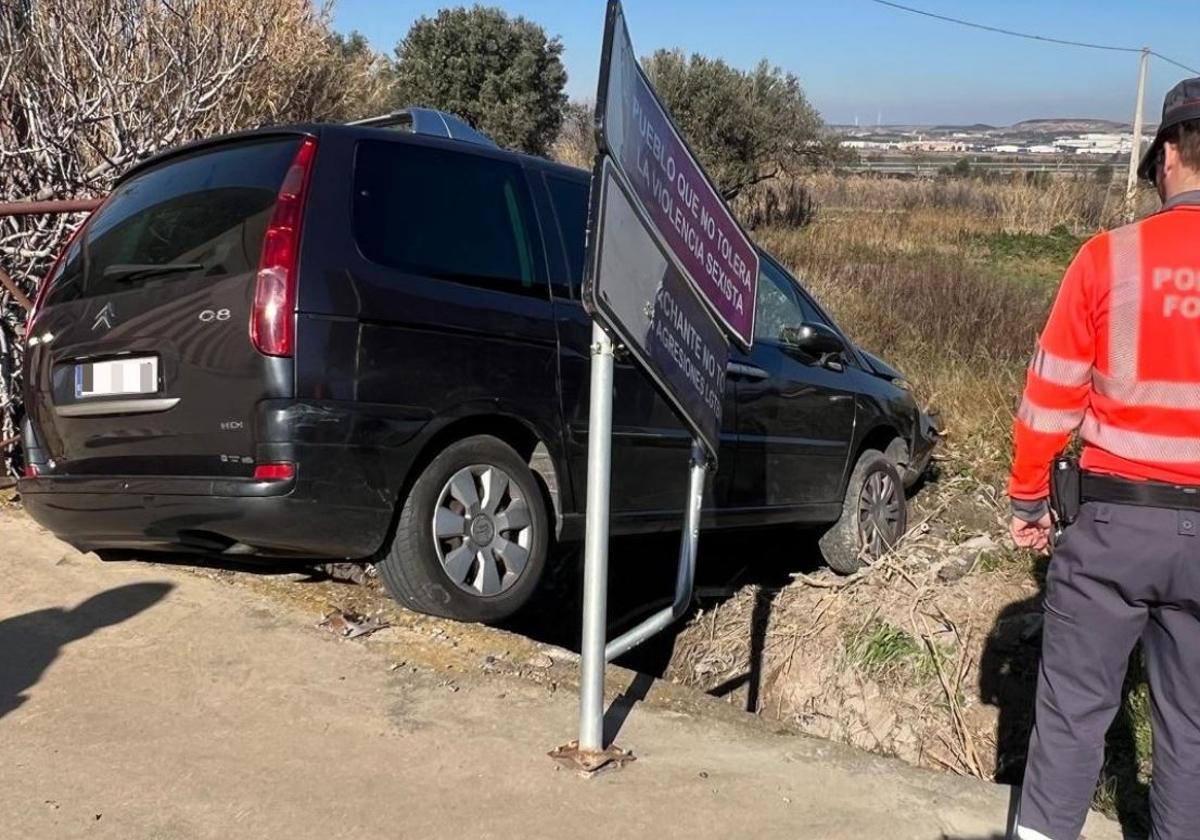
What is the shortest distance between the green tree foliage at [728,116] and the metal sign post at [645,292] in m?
23.5

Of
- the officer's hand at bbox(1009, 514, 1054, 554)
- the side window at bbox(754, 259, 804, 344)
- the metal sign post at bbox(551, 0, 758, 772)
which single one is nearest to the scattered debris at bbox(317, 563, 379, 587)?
the metal sign post at bbox(551, 0, 758, 772)

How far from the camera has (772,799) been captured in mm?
3254

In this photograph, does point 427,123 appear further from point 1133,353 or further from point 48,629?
point 1133,353

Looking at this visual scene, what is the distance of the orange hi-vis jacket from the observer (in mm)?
2605

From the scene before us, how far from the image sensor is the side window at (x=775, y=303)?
620cm

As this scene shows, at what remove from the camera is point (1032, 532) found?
9.57 ft

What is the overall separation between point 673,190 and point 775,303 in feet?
9.94

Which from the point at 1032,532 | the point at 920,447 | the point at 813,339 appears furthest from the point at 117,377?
the point at 920,447

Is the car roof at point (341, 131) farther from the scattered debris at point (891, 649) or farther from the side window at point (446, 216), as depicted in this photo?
the scattered debris at point (891, 649)

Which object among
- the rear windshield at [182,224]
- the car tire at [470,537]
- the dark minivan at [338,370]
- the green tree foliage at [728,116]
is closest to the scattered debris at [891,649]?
the dark minivan at [338,370]

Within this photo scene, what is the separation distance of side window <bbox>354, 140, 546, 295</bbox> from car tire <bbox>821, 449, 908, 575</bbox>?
280 centimetres

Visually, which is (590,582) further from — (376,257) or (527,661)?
(376,257)

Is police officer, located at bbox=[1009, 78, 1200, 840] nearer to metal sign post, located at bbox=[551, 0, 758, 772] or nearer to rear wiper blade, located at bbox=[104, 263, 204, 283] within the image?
metal sign post, located at bbox=[551, 0, 758, 772]

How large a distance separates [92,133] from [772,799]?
21.6 feet
